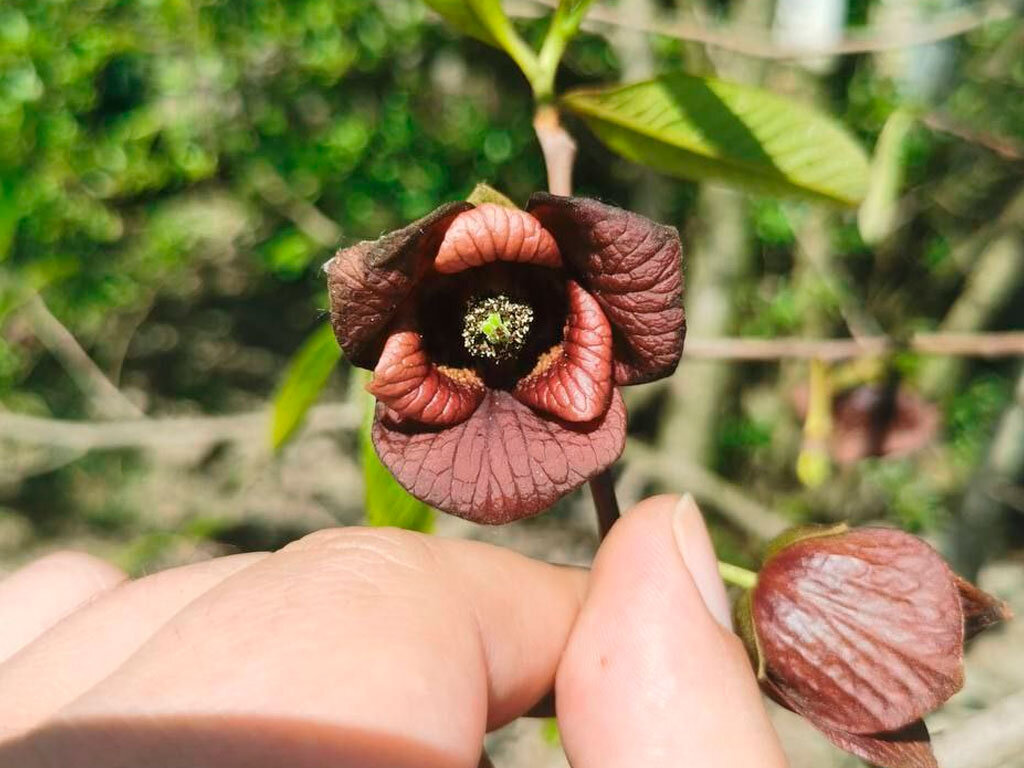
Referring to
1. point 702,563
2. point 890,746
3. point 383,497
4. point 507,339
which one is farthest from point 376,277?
point 890,746

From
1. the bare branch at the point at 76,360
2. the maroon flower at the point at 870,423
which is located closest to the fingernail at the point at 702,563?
the maroon flower at the point at 870,423

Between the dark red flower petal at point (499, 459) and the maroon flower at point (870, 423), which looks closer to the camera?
the dark red flower petal at point (499, 459)

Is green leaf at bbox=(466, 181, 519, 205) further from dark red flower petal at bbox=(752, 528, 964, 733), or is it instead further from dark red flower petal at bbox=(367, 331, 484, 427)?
dark red flower petal at bbox=(752, 528, 964, 733)

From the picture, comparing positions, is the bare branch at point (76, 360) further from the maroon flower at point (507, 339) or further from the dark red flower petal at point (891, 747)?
the dark red flower petal at point (891, 747)

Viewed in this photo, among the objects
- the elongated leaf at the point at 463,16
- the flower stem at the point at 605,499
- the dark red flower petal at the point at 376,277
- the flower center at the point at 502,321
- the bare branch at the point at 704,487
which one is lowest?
the bare branch at the point at 704,487

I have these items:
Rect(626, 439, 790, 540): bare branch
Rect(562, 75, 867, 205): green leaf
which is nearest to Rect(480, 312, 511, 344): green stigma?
Rect(562, 75, 867, 205): green leaf

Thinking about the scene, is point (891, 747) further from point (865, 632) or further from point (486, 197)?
point (486, 197)

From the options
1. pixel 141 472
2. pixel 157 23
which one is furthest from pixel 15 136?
pixel 141 472
